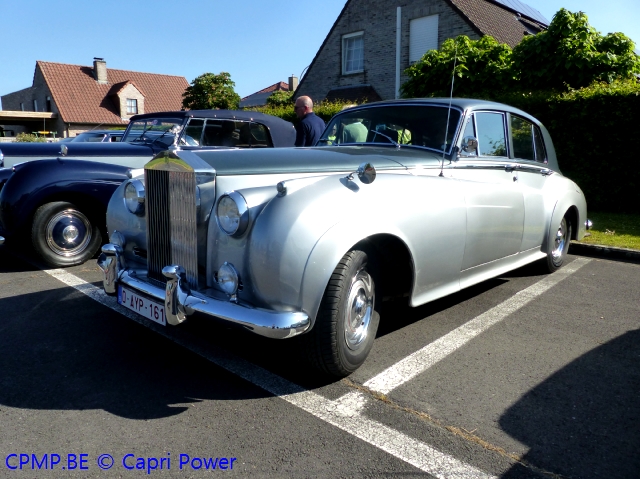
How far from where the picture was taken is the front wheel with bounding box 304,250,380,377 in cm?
277

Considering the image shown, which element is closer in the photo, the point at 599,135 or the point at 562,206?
the point at 562,206

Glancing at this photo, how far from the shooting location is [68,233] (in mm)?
5656

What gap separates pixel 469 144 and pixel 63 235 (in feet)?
13.7

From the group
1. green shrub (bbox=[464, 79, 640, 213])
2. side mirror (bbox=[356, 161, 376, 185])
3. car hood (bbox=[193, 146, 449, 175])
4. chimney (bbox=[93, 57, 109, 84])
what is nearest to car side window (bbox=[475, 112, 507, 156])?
car hood (bbox=[193, 146, 449, 175])

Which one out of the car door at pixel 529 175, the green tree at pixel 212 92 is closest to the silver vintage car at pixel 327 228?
the car door at pixel 529 175

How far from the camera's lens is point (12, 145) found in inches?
263

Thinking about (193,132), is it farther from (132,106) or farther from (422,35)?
(132,106)

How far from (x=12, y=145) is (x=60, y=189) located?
1793mm

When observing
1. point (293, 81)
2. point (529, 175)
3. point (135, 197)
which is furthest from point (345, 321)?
point (293, 81)

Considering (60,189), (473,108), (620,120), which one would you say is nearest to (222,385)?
(473,108)

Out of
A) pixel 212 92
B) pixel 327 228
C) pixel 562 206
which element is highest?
pixel 212 92

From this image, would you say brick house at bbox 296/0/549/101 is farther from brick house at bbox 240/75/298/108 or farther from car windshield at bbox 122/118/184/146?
brick house at bbox 240/75/298/108

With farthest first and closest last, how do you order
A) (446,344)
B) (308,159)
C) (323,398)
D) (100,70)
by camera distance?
1. (100,70)
2. (446,344)
3. (308,159)
4. (323,398)

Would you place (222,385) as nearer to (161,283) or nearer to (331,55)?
(161,283)
